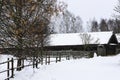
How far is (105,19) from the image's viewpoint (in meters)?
155

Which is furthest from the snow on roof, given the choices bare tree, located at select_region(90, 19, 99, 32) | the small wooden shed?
bare tree, located at select_region(90, 19, 99, 32)

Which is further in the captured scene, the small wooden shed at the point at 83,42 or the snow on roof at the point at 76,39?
the snow on roof at the point at 76,39

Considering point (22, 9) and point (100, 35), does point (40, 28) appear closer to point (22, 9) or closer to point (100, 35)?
point (22, 9)

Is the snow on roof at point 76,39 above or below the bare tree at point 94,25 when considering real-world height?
below

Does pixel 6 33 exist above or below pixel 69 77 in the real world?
above

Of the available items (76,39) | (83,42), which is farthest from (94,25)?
(83,42)

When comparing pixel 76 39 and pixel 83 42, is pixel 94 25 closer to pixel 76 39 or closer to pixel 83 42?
pixel 76 39

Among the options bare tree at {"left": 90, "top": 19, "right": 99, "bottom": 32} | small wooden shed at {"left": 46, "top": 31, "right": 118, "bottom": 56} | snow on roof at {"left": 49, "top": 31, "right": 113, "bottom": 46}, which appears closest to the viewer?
small wooden shed at {"left": 46, "top": 31, "right": 118, "bottom": 56}

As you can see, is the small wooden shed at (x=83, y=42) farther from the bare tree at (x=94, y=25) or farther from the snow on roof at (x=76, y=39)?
the bare tree at (x=94, y=25)

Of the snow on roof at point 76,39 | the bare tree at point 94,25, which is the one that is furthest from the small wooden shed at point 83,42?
the bare tree at point 94,25

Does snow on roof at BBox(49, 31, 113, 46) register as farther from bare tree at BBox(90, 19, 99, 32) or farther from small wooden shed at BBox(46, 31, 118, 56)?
bare tree at BBox(90, 19, 99, 32)

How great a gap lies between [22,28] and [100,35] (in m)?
61.8

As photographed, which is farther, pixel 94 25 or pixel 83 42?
pixel 94 25

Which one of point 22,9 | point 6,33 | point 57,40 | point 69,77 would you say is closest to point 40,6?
point 22,9
